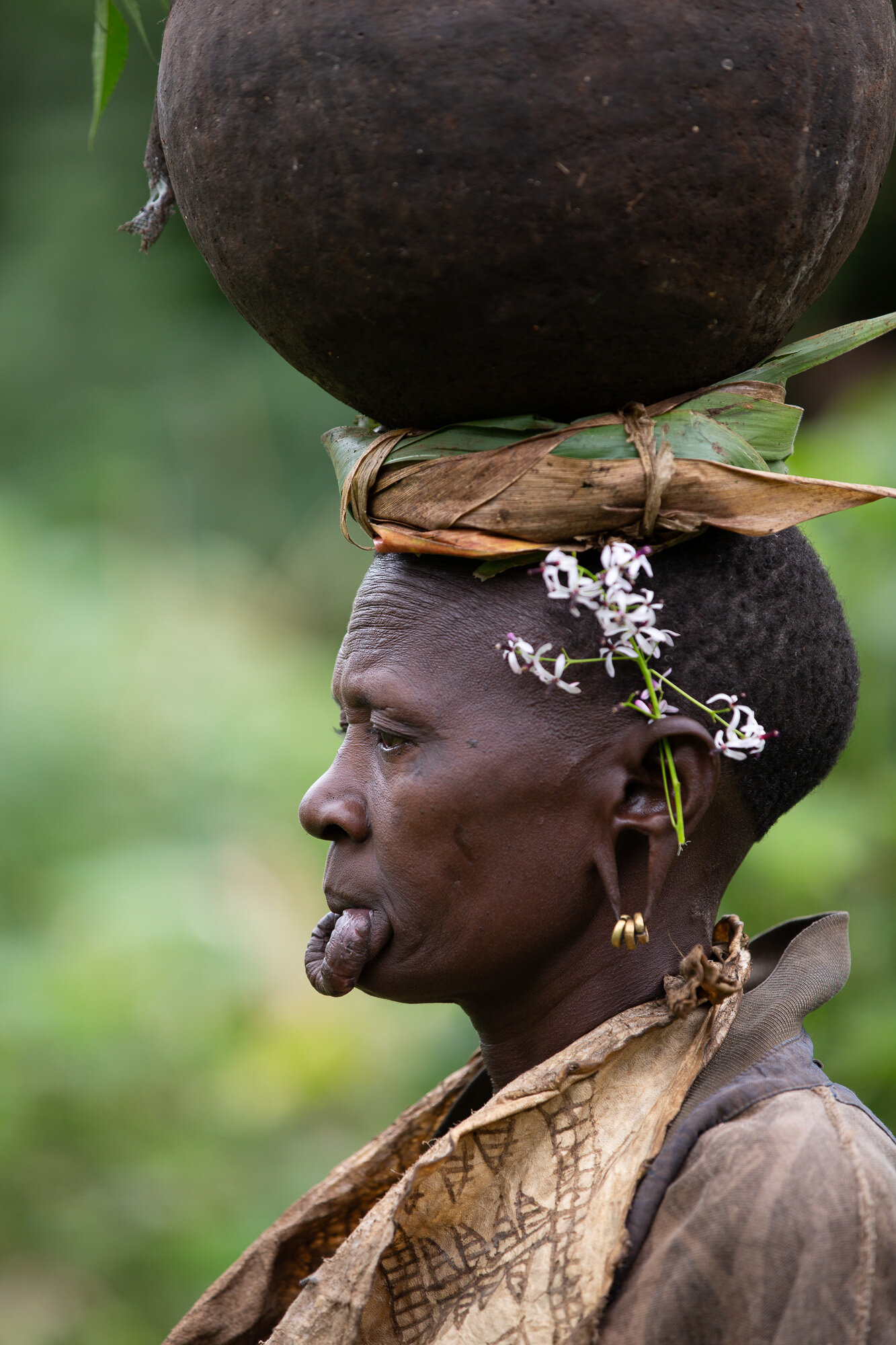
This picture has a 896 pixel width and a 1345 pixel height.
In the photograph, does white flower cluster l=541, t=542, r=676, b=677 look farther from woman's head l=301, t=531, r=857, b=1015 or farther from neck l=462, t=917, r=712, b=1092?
neck l=462, t=917, r=712, b=1092

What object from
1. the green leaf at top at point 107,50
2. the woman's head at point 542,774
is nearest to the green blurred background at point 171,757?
the woman's head at point 542,774

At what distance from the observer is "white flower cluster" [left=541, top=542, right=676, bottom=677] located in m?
1.98

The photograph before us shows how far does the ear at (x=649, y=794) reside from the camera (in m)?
2.10

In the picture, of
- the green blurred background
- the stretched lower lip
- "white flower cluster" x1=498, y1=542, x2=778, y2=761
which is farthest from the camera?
the green blurred background

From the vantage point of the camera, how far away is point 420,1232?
6.73 ft

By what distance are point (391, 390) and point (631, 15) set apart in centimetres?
64

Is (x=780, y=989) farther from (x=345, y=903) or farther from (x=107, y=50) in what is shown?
(x=107, y=50)

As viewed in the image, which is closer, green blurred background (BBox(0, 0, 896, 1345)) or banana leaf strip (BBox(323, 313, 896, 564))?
banana leaf strip (BBox(323, 313, 896, 564))

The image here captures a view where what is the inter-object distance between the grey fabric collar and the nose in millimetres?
694

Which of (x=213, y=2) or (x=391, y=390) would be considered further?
(x=391, y=390)

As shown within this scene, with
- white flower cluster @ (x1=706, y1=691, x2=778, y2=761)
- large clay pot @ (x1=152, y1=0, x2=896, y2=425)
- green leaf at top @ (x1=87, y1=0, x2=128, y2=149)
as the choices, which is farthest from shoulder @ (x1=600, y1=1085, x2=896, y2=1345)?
green leaf at top @ (x1=87, y1=0, x2=128, y2=149)

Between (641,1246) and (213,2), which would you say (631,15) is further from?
(641,1246)

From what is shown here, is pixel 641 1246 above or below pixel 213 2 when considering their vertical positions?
below

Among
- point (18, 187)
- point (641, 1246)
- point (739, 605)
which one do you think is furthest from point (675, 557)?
point (18, 187)
